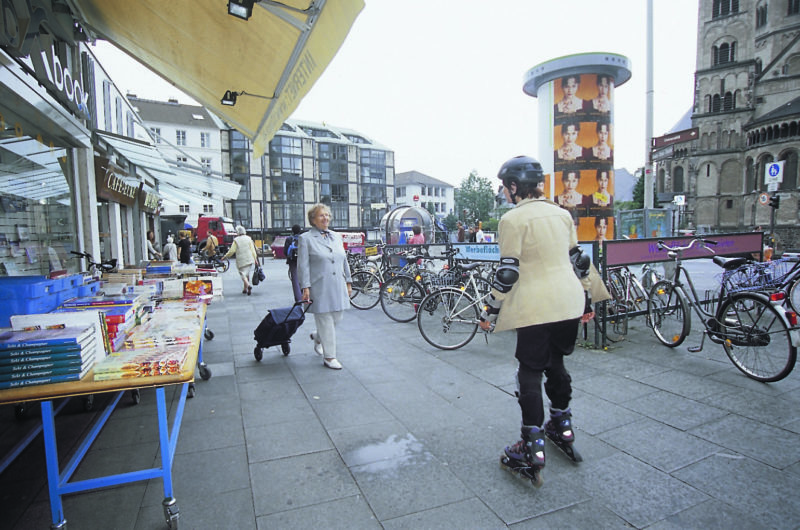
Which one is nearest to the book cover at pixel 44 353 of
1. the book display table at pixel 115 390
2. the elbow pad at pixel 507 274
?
the book display table at pixel 115 390

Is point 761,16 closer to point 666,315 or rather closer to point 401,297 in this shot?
point 666,315

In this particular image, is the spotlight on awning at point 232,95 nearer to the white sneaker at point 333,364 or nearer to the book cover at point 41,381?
the white sneaker at point 333,364

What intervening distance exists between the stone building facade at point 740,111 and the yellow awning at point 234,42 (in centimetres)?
5430

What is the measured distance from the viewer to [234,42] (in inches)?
178

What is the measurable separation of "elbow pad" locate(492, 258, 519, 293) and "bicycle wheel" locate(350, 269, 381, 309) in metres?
6.49

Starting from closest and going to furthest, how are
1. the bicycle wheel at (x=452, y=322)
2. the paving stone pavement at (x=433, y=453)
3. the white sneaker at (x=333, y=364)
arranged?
the paving stone pavement at (x=433, y=453) < the white sneaker at (x=333, y=364) < the bicycle wheel at (x=452, y=322)

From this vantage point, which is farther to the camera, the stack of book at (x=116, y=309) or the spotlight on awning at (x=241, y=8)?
the spotlight on awning at (x=241, y=8)

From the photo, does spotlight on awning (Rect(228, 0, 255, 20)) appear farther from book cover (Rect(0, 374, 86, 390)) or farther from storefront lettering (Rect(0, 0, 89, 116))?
book cover (Rect(0, 374, 86, 390))

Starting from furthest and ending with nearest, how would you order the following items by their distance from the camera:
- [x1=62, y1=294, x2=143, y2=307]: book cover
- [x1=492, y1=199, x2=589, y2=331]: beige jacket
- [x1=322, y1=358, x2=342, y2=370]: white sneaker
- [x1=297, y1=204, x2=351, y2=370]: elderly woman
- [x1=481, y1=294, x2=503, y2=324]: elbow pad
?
[x1=322, y1=358, x2=342, y2=370]: white sneaker
[x1=297, y1=204, x2=351, y2=370]: elderly woman
[x1=62, y1=294, x2=143, y2=307]: book cover
[x1=481, y1=294, x2=503, y2=324]: elbow pad
[x1=492, y1=199, x2=589, y2=331]: beige jacket

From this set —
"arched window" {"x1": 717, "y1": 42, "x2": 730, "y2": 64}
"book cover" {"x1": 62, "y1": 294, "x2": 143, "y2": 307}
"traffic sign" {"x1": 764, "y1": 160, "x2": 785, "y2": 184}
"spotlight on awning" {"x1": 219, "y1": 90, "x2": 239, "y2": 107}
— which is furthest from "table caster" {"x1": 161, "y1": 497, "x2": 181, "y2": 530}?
"arched window" {"x1": 717, "y1": 42, "x2": 730, "y2": 64}

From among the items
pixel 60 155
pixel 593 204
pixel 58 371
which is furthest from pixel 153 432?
pixel 593 204

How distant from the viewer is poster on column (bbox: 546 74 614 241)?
12.9 meters

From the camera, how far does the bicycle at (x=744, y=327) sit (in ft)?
12.6

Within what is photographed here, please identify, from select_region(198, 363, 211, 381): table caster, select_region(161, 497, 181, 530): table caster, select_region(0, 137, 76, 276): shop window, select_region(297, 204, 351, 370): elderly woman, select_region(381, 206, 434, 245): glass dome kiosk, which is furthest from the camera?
select_region(381, 206, 434, 245): glass dome kiosk
